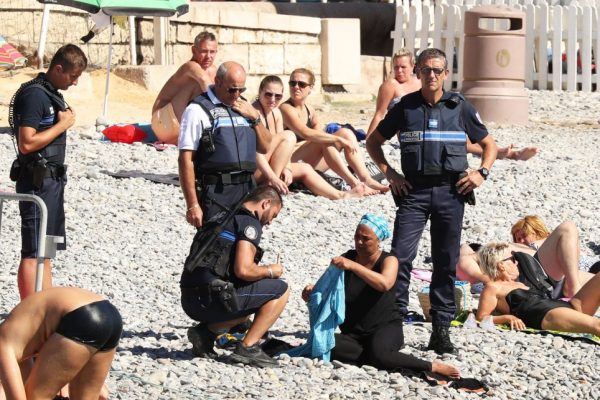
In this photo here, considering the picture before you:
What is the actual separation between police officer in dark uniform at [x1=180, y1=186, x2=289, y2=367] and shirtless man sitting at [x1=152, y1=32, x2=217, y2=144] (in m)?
4.56

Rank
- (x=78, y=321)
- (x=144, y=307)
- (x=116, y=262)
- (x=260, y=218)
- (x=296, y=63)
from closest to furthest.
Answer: (x=78, y=321) < (x=260, y=218) < (x=144, y=307) < (x=116, y=262) < (x=296, y=63)

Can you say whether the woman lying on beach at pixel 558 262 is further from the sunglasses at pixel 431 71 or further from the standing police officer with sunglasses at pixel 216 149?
the standing police officer with sunglasses at pixel 216 149

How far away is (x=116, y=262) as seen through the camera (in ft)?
33.1

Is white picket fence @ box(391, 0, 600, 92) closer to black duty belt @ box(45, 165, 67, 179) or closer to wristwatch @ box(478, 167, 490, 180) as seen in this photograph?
wristwatch @ box(478, 167, 490, 180)

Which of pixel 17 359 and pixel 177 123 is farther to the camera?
pixel 177 123

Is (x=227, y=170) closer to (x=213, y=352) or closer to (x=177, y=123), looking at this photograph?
(x=213, y=352)

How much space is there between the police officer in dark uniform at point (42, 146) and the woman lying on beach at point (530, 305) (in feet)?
9.08

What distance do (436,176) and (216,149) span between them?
1209 mm

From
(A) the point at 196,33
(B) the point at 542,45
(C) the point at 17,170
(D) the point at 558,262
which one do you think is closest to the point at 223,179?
(C) the point at 17,170

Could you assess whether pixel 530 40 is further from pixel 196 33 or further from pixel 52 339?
pixel 52 339

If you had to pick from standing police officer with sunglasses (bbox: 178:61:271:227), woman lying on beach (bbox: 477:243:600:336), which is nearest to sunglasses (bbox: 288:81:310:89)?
woman lying on beach (bbox: 477:243:600:336)

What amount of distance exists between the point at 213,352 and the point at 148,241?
3.26 meters

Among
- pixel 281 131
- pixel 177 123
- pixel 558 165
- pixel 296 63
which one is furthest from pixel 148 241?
pixel 296 63

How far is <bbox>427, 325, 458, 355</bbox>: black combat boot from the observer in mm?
7977
